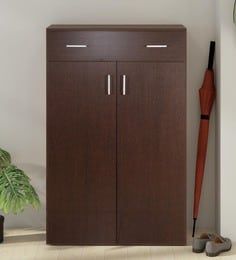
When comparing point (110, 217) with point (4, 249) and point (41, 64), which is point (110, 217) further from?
point (41, 64)

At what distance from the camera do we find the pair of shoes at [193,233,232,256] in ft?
17.2

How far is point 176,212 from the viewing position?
545 centimetres

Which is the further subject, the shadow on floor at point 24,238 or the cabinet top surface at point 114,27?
the shadow on floor at point 24,238

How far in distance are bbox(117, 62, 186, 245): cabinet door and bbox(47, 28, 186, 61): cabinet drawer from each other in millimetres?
66

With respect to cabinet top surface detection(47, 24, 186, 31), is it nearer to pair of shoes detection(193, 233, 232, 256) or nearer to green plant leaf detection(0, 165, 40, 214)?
green plant leaf detection(0, 165, 40, 214)

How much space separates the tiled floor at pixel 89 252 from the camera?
205 inches

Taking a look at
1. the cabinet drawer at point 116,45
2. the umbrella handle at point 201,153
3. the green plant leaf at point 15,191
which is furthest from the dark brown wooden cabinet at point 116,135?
the umbrella handle at point 201,153

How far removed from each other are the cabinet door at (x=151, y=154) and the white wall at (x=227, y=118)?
0.30 meters

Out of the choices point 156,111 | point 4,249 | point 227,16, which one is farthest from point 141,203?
point 227,16

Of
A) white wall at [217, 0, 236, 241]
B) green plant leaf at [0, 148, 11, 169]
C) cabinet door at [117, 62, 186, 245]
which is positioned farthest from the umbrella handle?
green plant leaf at [0, 148, 11, 169]

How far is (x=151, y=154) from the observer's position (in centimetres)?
542

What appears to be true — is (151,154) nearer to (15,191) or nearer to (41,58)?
(15,191)

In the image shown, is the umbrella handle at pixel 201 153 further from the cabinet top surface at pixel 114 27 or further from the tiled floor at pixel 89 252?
the cabinet top surface at pixel 114 27

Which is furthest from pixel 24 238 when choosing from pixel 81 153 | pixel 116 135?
pixel 116 135
